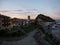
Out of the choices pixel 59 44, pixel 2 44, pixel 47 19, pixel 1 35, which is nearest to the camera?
pixel 59 44

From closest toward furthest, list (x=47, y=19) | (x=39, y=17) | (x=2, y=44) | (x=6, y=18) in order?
(x=2, y=44) < (x=47, y=19) < (x=39, y=17) < (x=6, y=18)

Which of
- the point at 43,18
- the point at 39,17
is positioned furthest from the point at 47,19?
the point at 39,17

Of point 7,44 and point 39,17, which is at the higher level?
point 39,17

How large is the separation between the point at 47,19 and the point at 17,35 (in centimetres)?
1247

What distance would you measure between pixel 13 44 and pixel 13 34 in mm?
4502

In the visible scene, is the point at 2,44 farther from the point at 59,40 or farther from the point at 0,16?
the point at 0,16

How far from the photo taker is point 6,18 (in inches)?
1207

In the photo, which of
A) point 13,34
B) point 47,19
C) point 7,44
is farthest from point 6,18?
point 7,44

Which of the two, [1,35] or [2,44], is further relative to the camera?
[1,35]

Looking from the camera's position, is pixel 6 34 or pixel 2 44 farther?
pixel 6 34

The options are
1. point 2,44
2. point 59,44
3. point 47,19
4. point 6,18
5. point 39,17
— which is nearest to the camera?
point 59,44

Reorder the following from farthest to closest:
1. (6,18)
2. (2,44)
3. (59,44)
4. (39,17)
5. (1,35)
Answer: (6,18)
(39,17)
(1,35)
(2,44)
(59,44)

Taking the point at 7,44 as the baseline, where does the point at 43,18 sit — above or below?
above

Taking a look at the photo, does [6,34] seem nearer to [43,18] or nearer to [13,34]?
[13,34]
